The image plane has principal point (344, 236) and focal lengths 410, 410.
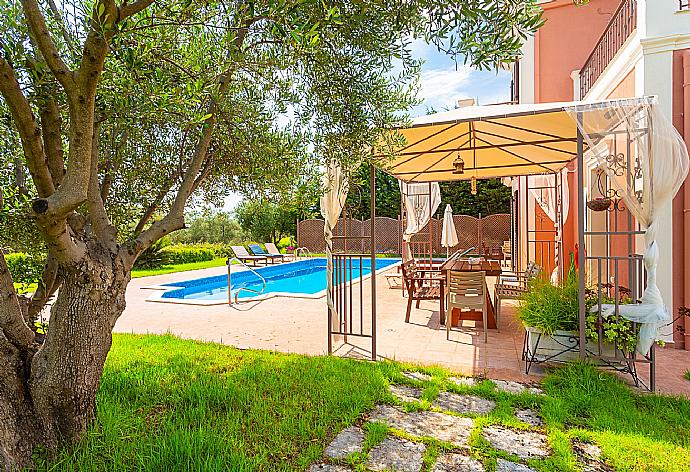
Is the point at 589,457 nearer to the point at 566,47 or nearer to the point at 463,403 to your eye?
the point at 463,403

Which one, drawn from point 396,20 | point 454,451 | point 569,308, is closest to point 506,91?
point 569,308

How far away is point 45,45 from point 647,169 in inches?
197

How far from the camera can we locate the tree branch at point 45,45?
202 centimetres

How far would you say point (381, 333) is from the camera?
6.28m

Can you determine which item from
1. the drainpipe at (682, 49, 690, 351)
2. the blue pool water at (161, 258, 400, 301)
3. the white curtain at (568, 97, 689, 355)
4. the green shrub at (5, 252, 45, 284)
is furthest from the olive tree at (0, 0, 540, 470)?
the blue pool water at (161, 258, 400, 301)

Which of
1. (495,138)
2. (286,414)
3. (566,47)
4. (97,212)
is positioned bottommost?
(286,414)

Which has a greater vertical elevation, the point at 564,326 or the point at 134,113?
the point at 134,113

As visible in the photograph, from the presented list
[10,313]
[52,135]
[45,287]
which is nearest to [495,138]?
[52,135]

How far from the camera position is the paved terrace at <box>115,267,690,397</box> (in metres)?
4.84

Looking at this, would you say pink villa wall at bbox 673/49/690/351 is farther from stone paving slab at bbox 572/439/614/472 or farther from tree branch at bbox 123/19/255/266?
tree branch at bbox 123/19/255/266

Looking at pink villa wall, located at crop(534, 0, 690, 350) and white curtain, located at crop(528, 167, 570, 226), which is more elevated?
pink villa wall, located at crop(534, 0, 690, 350)

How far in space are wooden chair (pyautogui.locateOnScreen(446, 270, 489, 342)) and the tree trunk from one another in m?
4.38

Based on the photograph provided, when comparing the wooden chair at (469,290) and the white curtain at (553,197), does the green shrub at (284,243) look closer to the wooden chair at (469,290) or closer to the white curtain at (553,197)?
the white curtain at (553,197)

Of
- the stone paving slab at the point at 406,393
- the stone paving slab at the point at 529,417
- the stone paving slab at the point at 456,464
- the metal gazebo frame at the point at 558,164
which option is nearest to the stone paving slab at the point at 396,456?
the stone paving slab at the point at 456,464
